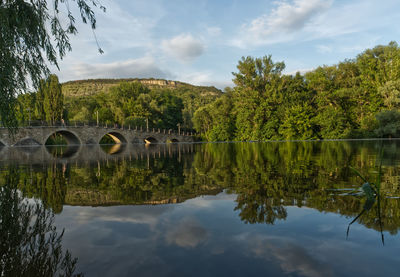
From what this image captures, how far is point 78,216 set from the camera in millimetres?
4082

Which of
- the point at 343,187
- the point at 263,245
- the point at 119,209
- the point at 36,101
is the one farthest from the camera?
the point at 36,101

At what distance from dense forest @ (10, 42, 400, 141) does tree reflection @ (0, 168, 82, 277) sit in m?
36.1

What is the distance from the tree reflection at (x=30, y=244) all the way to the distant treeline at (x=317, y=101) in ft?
146

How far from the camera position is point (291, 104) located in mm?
52000

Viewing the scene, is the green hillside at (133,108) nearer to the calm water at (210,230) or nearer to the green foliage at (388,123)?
the green foliage at (388,123)

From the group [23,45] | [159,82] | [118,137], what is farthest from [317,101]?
[159,82]

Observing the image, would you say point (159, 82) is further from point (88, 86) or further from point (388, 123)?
point (388, 123)

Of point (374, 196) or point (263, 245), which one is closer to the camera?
point (263, 245)

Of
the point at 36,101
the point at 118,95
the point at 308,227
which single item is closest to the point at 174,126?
the point at 118,95

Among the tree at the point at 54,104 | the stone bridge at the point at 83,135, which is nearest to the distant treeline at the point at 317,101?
the stone bridge at the point at 83,135

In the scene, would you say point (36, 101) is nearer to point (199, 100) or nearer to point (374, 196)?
point (374, 196)

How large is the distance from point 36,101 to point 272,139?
4822 cm

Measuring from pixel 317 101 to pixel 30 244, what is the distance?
53.9 meters

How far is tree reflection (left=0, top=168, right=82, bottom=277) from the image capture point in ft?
7.61
